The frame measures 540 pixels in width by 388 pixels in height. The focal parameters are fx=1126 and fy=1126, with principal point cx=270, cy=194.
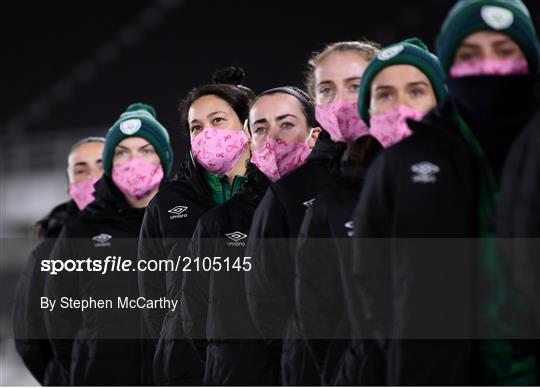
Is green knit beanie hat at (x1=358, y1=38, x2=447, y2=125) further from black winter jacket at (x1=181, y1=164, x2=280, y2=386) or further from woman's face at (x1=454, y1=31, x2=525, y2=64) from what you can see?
black winter jacket at (x1=181, y1=164, x2=280, y2=386)

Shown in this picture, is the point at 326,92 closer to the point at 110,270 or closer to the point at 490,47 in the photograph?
the point at 490,47

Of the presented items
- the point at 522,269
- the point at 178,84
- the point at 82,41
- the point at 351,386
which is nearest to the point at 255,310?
the point at 351,386

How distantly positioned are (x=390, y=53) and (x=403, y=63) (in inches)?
2.1

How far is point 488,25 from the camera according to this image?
10.5 ft

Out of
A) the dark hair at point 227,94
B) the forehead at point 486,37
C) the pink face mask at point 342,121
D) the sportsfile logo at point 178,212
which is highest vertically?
the dark hair at point 227,94

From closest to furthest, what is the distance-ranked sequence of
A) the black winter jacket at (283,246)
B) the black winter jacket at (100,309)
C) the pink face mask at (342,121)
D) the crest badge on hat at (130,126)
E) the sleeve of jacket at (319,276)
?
the sleeve of jacket at (319,276) → the pink face mask at (342,121) → the black winter jacket at (283,246) → the black winter jacket at (100,309) → the crest badge on hat at (130,126)

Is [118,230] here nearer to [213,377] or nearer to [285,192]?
[213,377]

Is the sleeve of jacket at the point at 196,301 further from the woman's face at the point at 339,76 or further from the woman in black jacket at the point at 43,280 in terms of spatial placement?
the woman in black jacket at the point at 43,280

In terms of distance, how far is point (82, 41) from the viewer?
17.7 m

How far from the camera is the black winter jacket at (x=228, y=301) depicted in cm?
445

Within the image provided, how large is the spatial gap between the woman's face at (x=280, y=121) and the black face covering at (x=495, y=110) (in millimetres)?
1327

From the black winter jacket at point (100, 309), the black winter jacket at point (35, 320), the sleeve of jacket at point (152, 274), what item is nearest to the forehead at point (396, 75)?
the sleeve of jacket at point (152, 274)

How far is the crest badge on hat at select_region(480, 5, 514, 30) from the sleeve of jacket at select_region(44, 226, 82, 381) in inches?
127

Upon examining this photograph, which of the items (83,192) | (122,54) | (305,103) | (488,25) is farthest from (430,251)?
(122,54)
